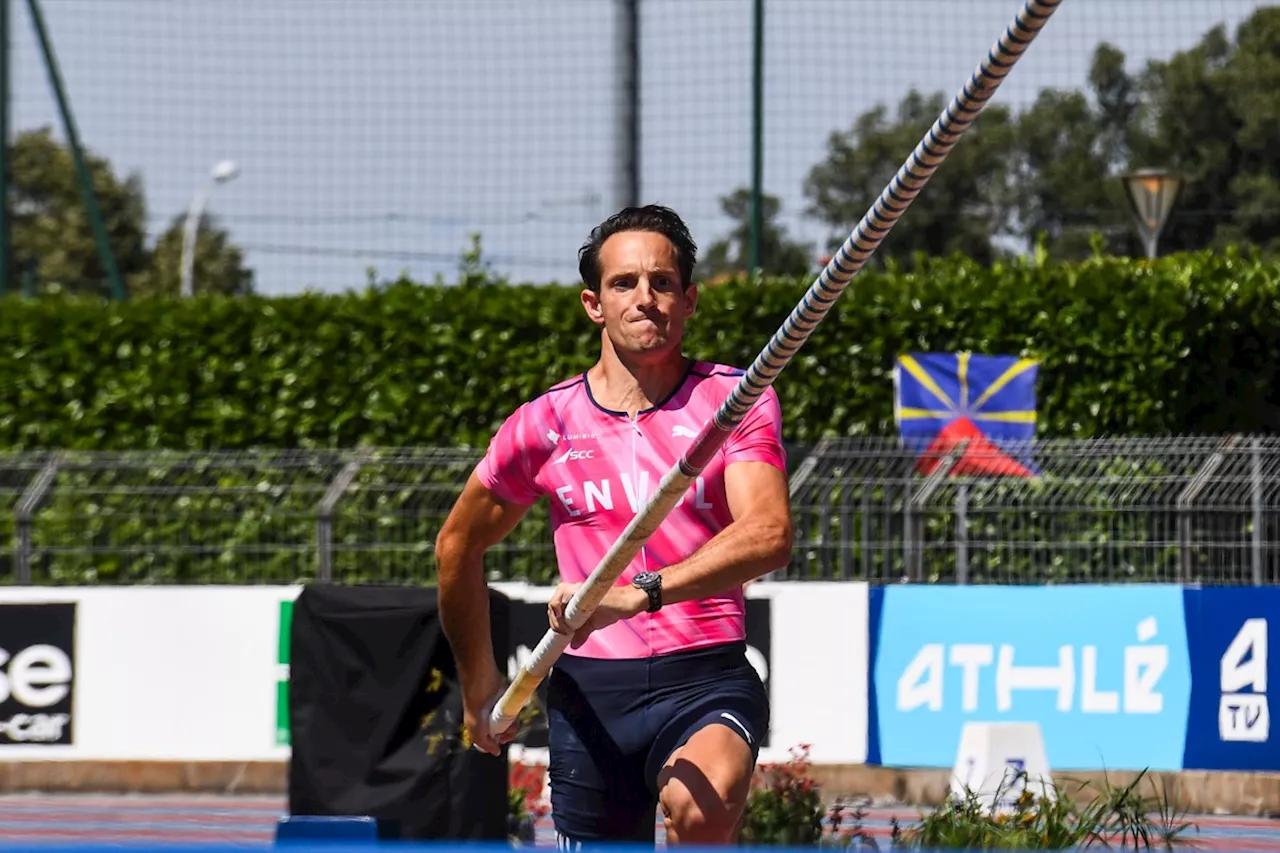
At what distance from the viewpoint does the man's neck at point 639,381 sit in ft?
15.4

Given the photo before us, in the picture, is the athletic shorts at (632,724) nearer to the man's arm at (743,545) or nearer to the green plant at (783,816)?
the man's arm at (743,545)

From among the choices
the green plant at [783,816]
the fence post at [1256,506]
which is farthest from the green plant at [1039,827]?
the fence post at [1256,506]

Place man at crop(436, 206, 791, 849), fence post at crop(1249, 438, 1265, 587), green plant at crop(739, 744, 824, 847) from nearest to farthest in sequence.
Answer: man at crop(436, 206, 791, 849)
green plant at crop(739, 744, 824, 847)
fence post at crop(1249, 438, 1265, 587)

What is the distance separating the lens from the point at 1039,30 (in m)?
3.00

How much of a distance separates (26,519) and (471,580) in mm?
8675

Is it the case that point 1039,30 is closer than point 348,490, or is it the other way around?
point 1039,30

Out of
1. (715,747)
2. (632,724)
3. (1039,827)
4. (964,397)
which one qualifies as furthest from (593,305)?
(964,397)

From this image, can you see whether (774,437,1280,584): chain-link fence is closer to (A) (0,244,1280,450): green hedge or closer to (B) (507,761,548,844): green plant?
(A) (0,244,1280,450): green hedge

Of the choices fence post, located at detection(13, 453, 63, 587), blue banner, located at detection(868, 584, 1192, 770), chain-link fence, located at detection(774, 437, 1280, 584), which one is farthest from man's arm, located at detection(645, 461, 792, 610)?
fence post, located at detection(13, 453, 63, 587)

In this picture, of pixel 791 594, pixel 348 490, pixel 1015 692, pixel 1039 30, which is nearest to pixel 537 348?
pixel 348 490

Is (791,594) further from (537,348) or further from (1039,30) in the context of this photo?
(1039,30)

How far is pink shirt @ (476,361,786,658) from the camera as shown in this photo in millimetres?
4598

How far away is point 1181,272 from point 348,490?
6.17 m

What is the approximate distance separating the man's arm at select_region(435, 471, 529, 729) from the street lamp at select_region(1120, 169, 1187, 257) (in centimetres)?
1130
